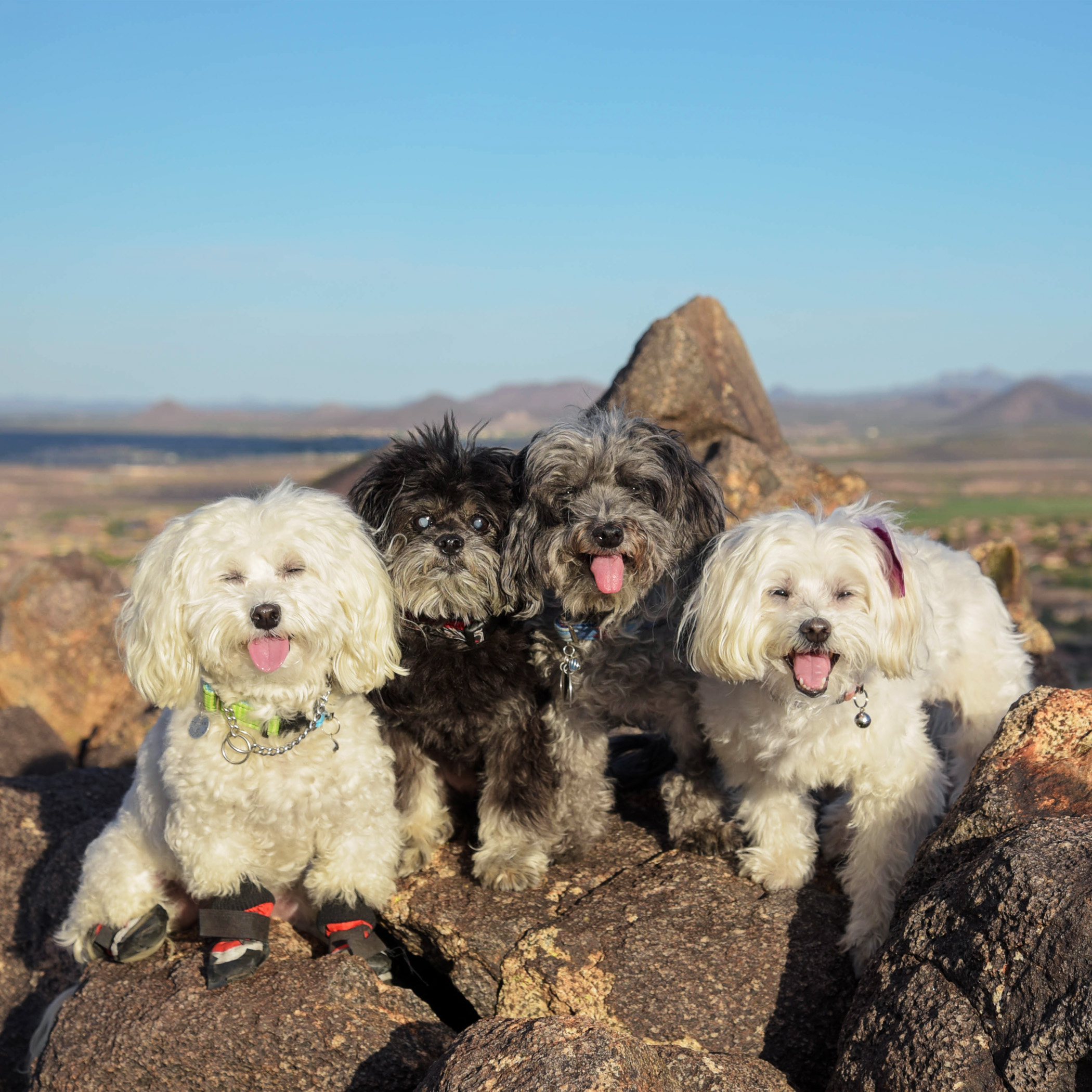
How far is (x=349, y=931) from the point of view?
13.3 feet

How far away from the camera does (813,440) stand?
154 m

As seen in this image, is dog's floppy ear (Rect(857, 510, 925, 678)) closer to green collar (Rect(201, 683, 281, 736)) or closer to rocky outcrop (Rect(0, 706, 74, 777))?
green collar (Rect(201, 683, 281, 736))

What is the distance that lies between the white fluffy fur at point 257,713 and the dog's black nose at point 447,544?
12.3 inches

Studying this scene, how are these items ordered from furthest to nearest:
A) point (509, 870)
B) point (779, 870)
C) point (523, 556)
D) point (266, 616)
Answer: point (509, 870) < point (779, 870) < point (523, 556) < point (266, 616)

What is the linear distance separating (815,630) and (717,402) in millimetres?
4992

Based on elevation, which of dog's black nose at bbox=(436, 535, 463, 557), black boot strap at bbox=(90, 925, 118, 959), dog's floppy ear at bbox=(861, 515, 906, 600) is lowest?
black boot strap at bbox=(90, 925, 118, 959)

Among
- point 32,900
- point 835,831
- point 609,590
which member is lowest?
point 32,900

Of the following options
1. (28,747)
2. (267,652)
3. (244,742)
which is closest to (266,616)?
(267,652)

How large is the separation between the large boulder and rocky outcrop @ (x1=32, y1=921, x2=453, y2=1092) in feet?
1.26

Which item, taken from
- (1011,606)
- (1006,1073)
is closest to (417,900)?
(1006,1073)

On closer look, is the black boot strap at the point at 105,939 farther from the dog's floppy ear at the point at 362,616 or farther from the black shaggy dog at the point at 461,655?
Answer: the dog's floppy ear at the point at 362,616

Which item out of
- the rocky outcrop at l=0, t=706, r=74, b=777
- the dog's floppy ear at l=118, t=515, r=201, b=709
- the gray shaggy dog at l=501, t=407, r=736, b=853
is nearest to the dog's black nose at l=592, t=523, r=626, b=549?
the gray shaggy dog at l=501, t=407, r=736, b=853

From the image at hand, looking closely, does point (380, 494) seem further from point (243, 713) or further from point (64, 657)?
point (64, 657)

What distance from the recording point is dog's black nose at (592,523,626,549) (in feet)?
13.0
